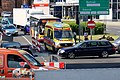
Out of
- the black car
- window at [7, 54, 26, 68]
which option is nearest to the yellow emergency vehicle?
the black car

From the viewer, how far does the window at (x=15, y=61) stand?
46.6 ft

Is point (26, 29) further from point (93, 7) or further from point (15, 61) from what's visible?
point (15, 61)

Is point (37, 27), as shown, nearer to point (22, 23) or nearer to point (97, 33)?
point (97, 33)

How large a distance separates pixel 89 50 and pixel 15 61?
56.9 feet

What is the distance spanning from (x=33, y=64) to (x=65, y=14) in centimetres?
9141

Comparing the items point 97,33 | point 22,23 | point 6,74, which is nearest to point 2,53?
point 6,74

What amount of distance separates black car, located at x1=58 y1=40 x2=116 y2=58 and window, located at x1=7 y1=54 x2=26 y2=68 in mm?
16953

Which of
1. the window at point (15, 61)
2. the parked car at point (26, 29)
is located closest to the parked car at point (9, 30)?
the parked car at point (26, 29)

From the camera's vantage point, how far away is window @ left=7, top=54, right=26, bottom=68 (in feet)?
46.6

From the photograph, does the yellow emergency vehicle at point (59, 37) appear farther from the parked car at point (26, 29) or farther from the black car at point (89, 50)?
the parked car at point (26, 29)

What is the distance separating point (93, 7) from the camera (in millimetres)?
37750

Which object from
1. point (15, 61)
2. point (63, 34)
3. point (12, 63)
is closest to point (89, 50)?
point (63, 34)

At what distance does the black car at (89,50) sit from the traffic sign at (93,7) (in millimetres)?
6238

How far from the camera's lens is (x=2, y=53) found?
1418 centimetres
